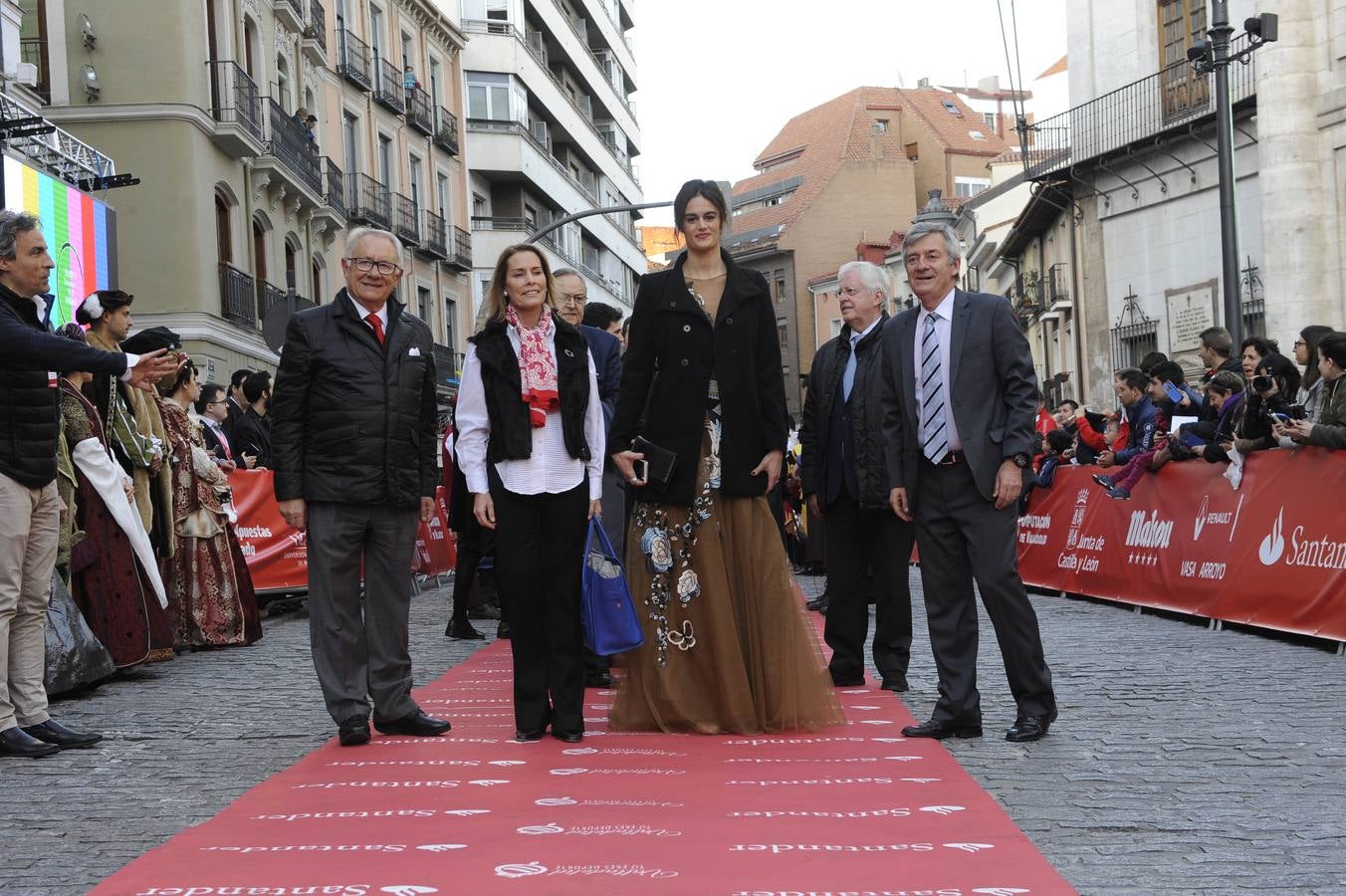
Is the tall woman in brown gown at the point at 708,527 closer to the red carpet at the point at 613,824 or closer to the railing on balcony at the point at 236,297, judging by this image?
the red carpet at the point at 613,824

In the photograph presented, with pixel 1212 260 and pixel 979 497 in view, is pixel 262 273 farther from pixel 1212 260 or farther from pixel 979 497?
pixel 979 497

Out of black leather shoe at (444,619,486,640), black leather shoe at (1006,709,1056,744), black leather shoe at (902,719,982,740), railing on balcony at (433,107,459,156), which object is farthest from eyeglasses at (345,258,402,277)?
railing on balcony at (433,107,459,156)

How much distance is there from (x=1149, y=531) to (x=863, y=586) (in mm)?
5762

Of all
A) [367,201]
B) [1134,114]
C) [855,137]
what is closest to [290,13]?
[367,201]

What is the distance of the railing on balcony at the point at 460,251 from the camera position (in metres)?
46.2

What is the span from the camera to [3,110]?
19422 millimetres

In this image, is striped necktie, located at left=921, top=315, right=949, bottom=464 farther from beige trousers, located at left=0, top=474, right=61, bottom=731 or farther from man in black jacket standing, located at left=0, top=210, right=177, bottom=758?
beige trousers, located at left=0, top=474, right=61, bottom=731

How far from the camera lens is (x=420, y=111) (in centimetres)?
4359

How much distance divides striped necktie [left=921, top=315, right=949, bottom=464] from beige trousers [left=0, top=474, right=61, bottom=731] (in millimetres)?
3757

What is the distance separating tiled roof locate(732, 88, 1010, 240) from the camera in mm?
86375

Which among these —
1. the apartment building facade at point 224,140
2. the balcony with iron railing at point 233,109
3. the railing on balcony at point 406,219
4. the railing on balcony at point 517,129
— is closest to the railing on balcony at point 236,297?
the apartment building facade at point 224,140

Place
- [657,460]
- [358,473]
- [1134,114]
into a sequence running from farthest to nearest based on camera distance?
1. [1134,114]
2. [657,460]
3. [358,473]

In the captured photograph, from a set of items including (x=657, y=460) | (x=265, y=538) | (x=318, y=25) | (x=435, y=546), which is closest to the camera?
(x=657, y=460)

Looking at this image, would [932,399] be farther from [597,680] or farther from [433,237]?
[433,237]
